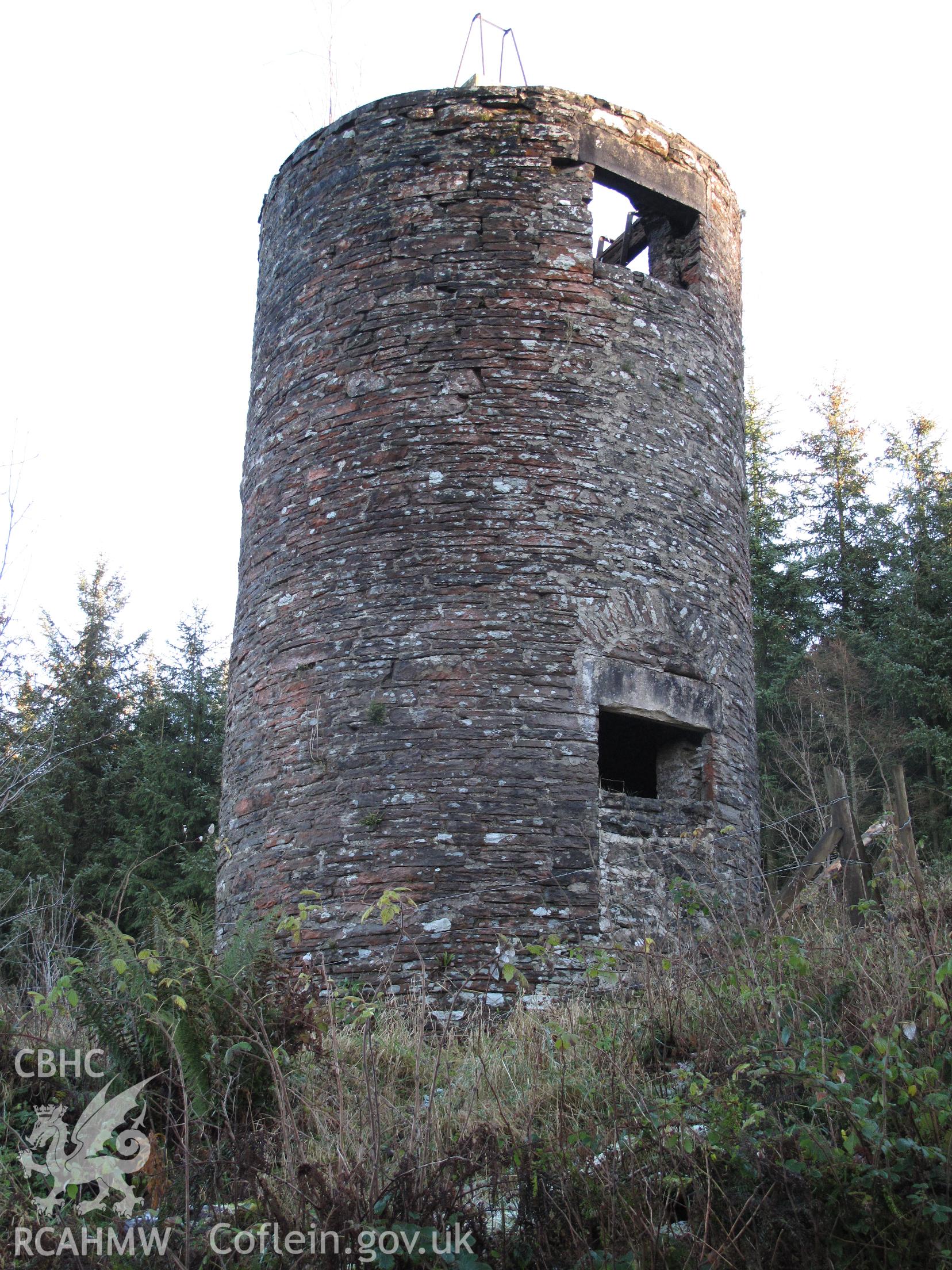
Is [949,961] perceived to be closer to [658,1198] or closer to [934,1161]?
[934,1161]

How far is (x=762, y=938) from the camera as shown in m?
4.96

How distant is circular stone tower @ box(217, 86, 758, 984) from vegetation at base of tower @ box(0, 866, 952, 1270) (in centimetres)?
133

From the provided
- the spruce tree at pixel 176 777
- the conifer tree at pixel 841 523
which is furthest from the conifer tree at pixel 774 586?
the spruce tree at pixel 176 777

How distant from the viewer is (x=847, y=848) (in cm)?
634

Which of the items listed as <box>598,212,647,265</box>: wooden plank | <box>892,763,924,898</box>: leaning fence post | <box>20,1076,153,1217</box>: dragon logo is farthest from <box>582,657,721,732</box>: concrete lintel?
<box>598,212,647,265</box>: wooden plank

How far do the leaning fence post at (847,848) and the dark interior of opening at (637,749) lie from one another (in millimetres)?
1125

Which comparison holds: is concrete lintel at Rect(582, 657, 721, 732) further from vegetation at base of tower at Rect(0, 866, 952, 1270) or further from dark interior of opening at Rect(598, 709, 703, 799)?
vegetation at base of tower at Rect(0, 866, 952, 1270)

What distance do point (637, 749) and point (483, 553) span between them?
233cm

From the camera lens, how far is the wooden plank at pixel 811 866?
6203 millimetres

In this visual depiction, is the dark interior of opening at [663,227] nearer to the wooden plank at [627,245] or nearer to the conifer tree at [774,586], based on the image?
the wooden plank at [627,245]

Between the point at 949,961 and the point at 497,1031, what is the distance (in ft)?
9.10

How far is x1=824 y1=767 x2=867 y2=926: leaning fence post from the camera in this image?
620 cm

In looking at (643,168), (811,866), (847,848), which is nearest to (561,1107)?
(811,866)

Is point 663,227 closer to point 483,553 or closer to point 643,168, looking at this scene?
point 643,168
